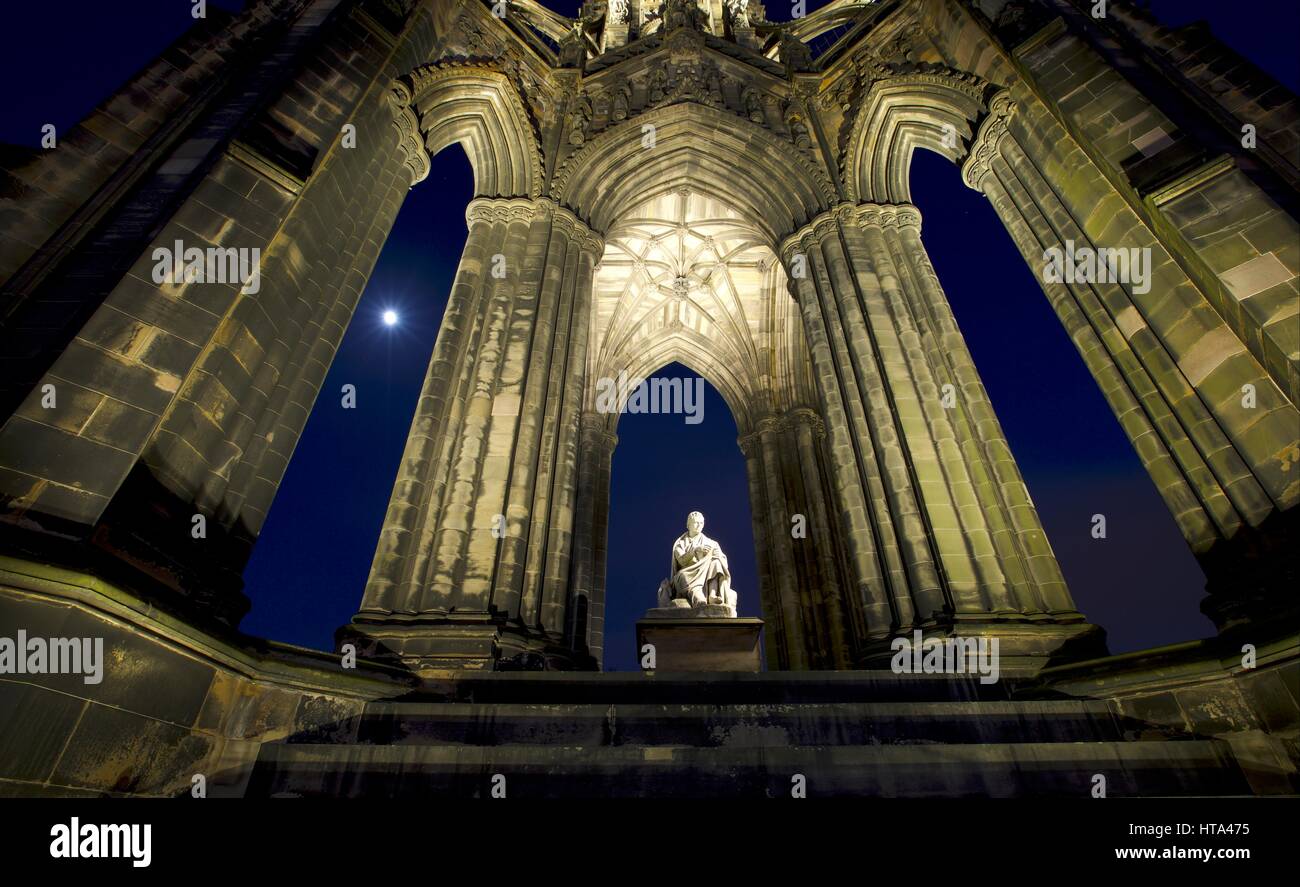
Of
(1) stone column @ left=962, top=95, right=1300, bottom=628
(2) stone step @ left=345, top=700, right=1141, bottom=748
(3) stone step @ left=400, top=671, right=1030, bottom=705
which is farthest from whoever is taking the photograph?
(3) stone step @ left=400, top=671, right=1030, bottom=705

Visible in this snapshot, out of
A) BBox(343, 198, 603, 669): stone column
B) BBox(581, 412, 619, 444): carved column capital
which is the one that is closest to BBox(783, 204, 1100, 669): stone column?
BBox(343, 198, 603, 669): stone column

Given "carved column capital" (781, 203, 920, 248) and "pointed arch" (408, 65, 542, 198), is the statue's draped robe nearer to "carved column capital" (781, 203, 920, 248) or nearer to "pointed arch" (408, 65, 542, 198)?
"carved column capital" (781, 203, 920, 248)

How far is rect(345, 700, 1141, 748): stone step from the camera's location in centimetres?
484

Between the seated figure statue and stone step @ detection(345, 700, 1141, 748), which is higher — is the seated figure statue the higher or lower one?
the higher one

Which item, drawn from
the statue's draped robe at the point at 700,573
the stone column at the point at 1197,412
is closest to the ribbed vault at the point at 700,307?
the statue's draped robe at the point at 700,573

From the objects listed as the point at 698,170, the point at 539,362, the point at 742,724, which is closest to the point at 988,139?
the point at 698,170

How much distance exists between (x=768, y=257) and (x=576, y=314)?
9954 mm

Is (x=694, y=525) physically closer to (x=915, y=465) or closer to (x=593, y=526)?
(x=915, y=465)

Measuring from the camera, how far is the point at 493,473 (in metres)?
7.86

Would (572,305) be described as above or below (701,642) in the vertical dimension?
above

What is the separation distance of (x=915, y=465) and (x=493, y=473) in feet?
18.8

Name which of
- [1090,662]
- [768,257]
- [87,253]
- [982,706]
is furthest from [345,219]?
[768,257]
